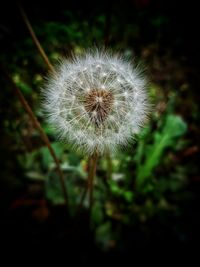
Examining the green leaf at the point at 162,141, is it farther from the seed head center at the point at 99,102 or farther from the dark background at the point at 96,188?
the seed head center at the point at 99,102

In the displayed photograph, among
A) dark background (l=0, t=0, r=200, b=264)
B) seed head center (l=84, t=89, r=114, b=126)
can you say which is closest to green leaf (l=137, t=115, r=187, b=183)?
dark background (l=0, t=0, r=200, b=264)

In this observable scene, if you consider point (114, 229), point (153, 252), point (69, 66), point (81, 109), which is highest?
point (69, 66)

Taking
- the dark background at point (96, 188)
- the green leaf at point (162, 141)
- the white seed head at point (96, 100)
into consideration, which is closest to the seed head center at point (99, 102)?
the white seed head at point (96, 100)

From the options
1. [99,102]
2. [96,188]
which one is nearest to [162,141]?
[96,188]

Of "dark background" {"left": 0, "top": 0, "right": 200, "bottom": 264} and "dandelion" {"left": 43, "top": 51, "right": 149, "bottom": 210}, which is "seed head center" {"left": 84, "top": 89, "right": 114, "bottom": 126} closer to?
"dandelion" {"left": 43, "top": 51, "right": 149, "bottom": 210}

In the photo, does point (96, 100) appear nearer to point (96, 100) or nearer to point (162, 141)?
point (96, 100)

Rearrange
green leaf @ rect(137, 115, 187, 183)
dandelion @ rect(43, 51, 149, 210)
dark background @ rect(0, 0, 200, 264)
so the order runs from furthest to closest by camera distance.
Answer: green leaf @ rect(137, 115, 187, 183)
dark background @ rect(0, 0, 200, 264)
dandelion @ rect(43, 51, 149, 210)

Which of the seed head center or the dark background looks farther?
the dark background

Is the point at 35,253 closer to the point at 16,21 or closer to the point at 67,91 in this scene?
the point at 67,91

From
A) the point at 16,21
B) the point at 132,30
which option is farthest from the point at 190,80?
the point at 16,21
